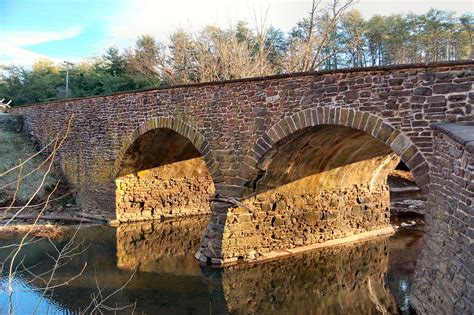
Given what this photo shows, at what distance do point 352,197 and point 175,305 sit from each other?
20.0 ft

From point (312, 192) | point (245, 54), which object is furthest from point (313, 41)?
point (312, 192)

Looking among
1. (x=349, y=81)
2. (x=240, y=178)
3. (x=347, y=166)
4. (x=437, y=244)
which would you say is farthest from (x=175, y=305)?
(x=347, y=166)

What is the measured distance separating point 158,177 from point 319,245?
643 centimetres

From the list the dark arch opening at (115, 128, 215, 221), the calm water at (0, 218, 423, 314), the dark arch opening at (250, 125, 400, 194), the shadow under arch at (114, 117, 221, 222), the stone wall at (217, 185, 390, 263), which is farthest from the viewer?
the dark arch opening at (115, 128, 215, 221)

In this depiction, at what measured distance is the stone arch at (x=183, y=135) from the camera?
10.1 m

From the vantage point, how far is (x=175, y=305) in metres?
7.73

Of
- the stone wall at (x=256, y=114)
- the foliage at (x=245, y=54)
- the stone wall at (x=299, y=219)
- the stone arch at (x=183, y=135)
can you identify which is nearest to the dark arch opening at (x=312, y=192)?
the stone wall at (x=299, y=219)

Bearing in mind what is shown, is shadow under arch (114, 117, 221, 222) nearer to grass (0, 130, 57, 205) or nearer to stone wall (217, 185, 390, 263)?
stone wall (217, 185, 390, 263)

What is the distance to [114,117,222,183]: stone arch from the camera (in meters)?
10.1

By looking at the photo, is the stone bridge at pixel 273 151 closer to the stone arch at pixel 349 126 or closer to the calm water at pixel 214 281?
the stone arch at pixel 349 126

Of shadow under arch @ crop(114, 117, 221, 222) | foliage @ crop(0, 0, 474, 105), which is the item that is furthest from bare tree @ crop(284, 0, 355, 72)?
shadow under arch @ crop(114, 117, 221, 222)

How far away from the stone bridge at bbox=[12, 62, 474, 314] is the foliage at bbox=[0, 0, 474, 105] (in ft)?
28.1

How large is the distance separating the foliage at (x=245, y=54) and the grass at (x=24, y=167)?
7.55 metres

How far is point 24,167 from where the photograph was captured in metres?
17.3
